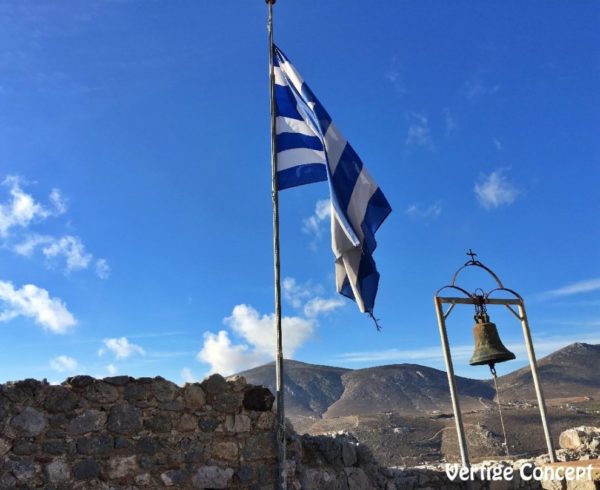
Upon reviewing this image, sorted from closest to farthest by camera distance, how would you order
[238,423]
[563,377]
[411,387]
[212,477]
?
[212,477], [238,423], [563,377], [411,387]

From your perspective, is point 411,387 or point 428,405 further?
point 411,387

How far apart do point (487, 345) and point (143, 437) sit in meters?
4.65

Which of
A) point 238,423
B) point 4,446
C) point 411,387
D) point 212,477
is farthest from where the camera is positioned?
point 411,387

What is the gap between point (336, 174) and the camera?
6160 millimetres

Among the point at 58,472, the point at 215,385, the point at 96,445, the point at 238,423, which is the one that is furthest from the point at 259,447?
the point at 58,472

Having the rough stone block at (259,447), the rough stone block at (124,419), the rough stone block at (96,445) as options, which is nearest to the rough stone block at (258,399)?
the rough stone block at (259,447)

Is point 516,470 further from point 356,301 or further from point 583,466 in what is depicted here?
point 356,301

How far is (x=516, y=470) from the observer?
262 inches

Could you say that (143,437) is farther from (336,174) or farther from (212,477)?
(336,174)

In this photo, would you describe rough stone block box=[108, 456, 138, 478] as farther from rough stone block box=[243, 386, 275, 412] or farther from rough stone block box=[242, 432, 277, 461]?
rough stone block box=[243, 386, 275, 412]

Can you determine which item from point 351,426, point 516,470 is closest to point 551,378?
point 351,426

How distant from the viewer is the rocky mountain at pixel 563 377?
59.3m

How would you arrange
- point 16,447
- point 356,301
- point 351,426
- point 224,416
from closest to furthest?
point 16,447, point 224,416, point 356,301, point 351,426

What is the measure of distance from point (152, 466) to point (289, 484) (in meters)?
1.32
